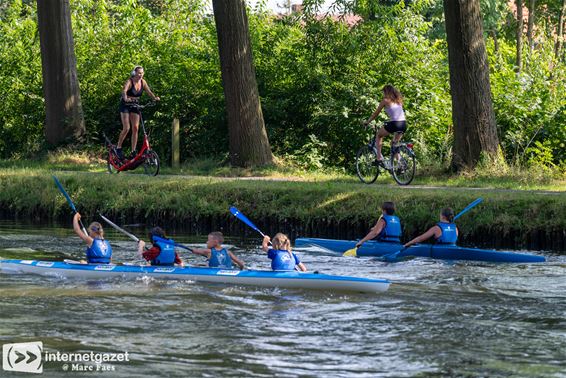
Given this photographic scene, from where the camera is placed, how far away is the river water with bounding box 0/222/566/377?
9.23 metres

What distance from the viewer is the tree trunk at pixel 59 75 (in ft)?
86.2

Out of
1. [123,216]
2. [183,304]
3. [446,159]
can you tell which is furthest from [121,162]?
[183,304]

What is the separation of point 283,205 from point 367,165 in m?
2.40

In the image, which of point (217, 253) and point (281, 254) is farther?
point (217, 253)

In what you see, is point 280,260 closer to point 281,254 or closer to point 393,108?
point 281,254

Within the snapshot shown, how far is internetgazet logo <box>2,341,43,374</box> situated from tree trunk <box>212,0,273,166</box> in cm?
1302

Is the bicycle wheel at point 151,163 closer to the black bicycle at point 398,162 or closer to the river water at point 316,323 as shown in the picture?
the black bicycle at point 398,162

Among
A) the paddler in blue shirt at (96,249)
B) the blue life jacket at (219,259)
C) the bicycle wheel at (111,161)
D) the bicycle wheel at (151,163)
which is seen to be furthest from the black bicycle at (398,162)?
the paddler in blue shirt at (96,249)

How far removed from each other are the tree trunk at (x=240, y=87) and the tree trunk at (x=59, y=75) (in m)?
5.75

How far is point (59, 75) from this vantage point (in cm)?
2644

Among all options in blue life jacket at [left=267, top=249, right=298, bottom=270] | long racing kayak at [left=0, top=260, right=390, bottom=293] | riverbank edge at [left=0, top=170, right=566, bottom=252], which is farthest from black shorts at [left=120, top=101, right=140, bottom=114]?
blue life jacket at [left=267, top=249, right=298, bottom=270]

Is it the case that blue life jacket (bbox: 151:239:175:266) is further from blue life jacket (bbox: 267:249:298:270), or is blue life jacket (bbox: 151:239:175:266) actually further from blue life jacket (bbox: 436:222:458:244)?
blue life jacket (bbox: 436:222:458:244)

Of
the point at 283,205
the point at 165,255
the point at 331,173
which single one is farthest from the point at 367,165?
the point at 165,255

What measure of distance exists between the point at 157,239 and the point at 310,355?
476 centimetres
